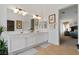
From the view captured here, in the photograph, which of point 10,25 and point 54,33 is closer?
point 10,25

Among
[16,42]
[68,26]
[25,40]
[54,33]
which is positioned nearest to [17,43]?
[16,42]

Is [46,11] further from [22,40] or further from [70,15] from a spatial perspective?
[22,40]

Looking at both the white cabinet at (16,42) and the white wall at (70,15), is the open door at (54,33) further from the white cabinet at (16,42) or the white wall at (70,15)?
the white cabinet at (16,42)

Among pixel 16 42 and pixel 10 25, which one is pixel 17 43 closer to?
pixel 16 42

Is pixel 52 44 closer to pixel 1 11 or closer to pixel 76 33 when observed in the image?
pixel 76 33

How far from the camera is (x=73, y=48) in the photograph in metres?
2.00

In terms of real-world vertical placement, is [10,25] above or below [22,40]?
above

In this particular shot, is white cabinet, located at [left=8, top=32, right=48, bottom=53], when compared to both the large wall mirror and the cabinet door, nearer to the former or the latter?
the cabinet door

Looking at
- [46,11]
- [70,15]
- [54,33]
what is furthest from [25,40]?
[70,15]

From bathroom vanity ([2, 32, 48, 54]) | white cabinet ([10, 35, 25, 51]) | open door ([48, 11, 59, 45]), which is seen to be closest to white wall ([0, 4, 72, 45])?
open door ([48, 11, 59, 45])

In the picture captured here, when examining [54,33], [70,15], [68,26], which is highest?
[70,15]

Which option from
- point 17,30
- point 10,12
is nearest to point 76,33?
point 17,30

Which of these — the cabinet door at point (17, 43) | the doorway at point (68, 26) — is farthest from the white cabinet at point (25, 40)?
the doorway at point (68, 26)

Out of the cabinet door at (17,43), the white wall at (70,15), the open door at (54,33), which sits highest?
the white wall at (70,15)
